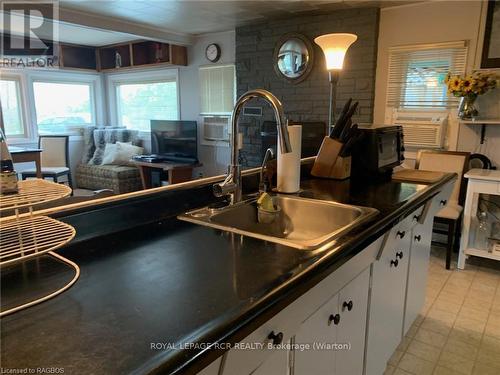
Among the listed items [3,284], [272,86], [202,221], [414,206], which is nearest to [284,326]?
[202,221]

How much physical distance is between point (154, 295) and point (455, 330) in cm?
211

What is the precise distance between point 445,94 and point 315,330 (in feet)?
10.5

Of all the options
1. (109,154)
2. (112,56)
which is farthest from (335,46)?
(112,56)

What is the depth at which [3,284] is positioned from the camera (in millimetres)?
823

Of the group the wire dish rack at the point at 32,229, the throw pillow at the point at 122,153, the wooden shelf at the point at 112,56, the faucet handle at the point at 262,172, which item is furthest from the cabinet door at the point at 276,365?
the wooden shelf at the point at 112,56

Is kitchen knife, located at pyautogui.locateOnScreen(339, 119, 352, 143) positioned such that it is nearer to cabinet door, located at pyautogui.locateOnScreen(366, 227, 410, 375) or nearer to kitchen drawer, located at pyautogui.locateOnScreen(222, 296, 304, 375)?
cabinet door, located at pyautogui.locateOnScreen(366, 227, 410, 375)

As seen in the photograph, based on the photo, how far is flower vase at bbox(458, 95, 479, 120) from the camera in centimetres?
319

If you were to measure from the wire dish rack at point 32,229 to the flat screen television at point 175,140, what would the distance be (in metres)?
4.30

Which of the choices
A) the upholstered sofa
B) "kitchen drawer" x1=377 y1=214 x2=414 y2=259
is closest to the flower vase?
"kitchen drawer" x1=377 y1=214 x2=414 y2=259

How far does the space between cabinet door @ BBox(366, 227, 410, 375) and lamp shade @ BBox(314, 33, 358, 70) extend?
42.8 inches

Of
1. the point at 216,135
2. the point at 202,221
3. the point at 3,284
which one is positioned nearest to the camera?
the point at 3,284

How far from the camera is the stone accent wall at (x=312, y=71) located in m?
3.78

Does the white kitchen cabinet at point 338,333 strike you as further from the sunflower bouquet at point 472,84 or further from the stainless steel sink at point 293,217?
the sunflower bouquet at point 472,84

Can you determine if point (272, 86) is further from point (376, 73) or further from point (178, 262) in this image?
point (178, 262)
